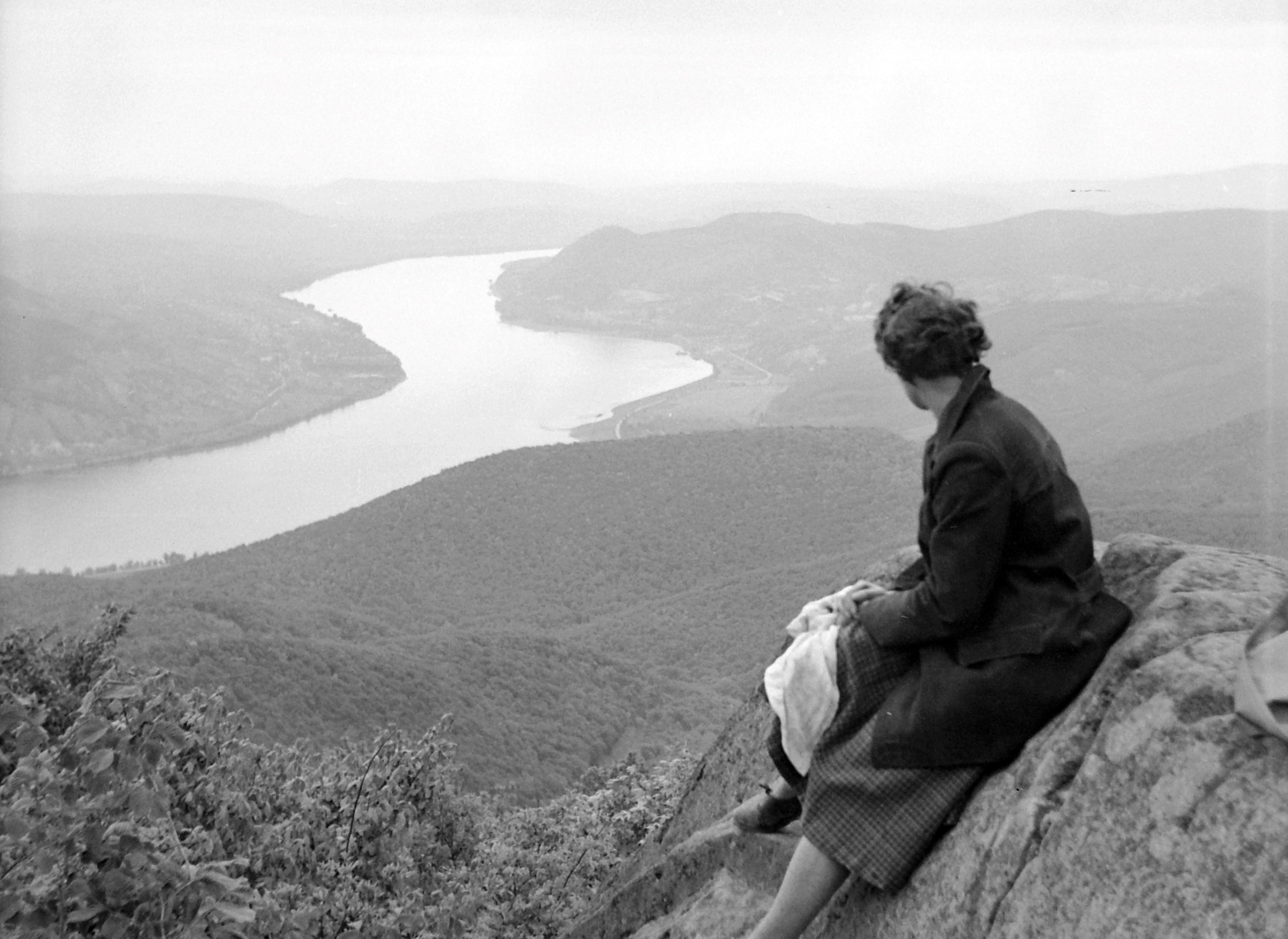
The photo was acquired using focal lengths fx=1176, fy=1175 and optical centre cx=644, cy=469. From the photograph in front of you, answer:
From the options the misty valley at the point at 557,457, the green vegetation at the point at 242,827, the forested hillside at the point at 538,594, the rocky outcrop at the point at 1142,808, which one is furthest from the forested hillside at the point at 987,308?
the rocky outcrop at the point at 1142,808

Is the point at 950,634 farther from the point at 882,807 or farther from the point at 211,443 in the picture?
the point at 211,443

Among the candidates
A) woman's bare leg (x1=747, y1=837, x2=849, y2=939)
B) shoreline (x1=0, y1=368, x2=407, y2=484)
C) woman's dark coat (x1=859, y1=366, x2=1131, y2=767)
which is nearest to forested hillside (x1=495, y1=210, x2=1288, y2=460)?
shoreline (x1=0, y1=368, x2=407, y2=484)

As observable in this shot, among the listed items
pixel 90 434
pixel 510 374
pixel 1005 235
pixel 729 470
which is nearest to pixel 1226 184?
pixel 1005 235

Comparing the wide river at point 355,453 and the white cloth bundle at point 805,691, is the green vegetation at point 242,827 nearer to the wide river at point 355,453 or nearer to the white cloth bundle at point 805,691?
the white cloth bundle at point 805,691

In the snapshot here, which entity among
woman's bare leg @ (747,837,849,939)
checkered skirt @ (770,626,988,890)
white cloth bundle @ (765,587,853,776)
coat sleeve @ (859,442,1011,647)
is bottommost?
woman's bare leg @ (747,837,849,939)

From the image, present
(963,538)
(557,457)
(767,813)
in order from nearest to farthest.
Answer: (963,538) < (767,813) < (557,457)

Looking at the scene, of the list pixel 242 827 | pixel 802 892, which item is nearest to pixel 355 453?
pixel 242 827

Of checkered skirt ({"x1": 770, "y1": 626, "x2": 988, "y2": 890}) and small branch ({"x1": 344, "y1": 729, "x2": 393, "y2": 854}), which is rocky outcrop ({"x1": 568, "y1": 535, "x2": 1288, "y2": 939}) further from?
small branch ({"x1": 344, "y1": 729, "x2": 393, "y2": 854})
